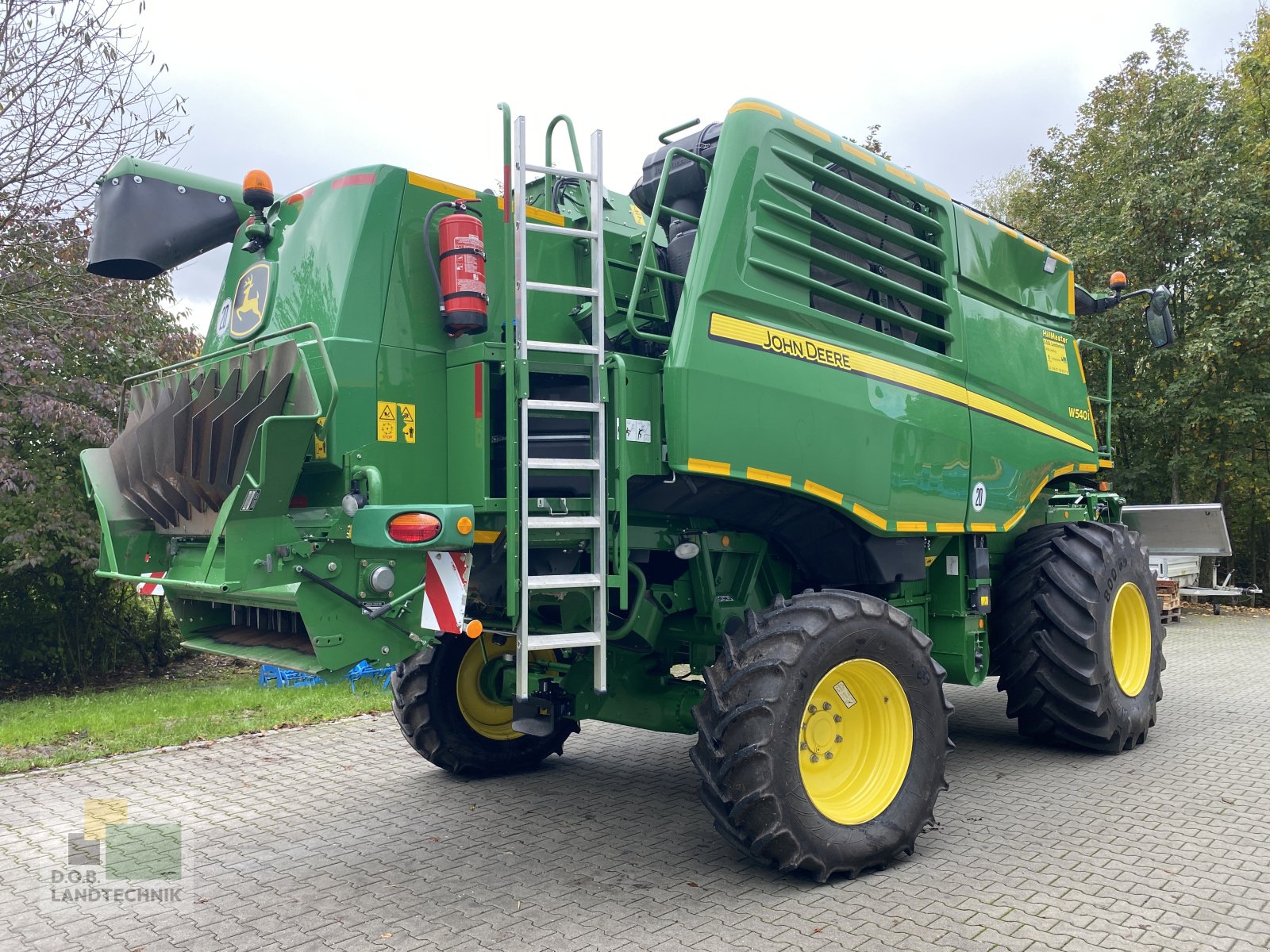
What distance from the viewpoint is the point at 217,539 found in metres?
3.45

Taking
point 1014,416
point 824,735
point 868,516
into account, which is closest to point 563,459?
point 868,516

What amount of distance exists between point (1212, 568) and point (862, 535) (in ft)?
50.7

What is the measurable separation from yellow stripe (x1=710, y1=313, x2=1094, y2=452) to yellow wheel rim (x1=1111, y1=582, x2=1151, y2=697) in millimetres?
1146

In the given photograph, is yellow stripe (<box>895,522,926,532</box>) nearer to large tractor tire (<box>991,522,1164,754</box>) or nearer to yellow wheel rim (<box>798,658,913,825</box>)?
yellow wheel rim (<box>798,658,913,825</box>)

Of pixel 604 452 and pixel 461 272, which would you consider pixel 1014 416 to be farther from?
pixel 461 272

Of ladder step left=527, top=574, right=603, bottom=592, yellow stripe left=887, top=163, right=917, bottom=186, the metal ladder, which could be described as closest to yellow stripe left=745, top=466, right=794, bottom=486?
the metal ladder

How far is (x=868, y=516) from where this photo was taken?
179 inches

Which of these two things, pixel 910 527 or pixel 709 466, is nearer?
pixel 709 466

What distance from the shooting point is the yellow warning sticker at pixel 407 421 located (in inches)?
152

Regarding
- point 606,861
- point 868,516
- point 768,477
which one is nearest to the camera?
point 768,477

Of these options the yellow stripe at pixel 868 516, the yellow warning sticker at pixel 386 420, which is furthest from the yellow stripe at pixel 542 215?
the yellow stripe at pixel 868 516

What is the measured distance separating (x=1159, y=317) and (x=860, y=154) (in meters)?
3.23

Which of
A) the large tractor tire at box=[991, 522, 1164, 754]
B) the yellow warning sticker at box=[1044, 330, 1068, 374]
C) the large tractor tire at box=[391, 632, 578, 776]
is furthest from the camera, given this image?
the yellow warning sticker at box=[1044, 330, 1068, 374]

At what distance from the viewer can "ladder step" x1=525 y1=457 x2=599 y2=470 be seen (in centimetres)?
368
